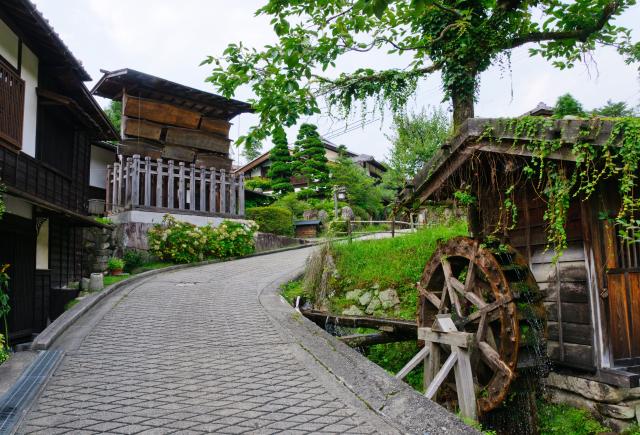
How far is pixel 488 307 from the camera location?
7.23 metres

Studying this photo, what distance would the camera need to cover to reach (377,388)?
5211mm

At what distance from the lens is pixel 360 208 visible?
35344 mm

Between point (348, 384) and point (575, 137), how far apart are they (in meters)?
3.78

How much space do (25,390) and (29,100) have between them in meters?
7.46

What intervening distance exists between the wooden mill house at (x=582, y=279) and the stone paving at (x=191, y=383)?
3.56m

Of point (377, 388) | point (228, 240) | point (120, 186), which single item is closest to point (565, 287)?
point (377, 388)

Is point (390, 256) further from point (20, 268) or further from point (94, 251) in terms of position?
point (94, 251)

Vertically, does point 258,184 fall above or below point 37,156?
above

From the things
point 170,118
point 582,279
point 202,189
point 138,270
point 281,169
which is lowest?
point 582,279

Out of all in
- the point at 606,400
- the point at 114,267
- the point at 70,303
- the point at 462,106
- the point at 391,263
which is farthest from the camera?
the point at 114,267

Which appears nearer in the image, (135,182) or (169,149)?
(135,182)

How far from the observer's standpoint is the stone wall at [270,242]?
21.8 meters

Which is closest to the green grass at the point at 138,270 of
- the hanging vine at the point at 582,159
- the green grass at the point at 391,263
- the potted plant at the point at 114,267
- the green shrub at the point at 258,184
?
the potted plant at the point at 114,267

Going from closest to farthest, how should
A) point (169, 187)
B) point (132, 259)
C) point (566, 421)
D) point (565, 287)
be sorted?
1. point (566, 421)
2. point (565, 287)
3. point (132, 259)
4. point (169, 187)
